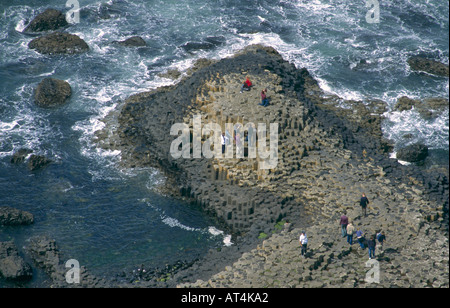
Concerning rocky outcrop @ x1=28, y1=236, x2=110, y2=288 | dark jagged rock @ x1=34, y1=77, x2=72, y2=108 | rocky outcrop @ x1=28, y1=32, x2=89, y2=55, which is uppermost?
rocky outcrop @ x1=28, y1=32, x2=89, y2=55

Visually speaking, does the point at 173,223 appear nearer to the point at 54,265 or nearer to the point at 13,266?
the point at 54,265

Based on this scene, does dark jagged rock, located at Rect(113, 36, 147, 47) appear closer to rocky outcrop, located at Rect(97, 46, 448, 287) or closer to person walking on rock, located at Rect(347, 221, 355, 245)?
rocky outcrop, located at Rect(97, 46, 448, 287)

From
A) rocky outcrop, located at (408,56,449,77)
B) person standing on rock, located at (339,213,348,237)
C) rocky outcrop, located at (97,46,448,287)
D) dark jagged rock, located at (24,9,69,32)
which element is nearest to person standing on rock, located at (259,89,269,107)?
rocky outcrop, located at (97,46,448,287)

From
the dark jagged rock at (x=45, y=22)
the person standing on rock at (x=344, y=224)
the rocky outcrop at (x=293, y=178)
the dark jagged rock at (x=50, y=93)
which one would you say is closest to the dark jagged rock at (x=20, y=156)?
the rocky outcrop at (x=293, y=178)

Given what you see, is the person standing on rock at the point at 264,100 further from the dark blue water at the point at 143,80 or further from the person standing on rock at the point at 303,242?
the person standing on rock at the point at 303,242

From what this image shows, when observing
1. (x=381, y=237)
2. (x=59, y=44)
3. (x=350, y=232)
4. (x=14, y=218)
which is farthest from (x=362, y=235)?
(x=59, y=44)
